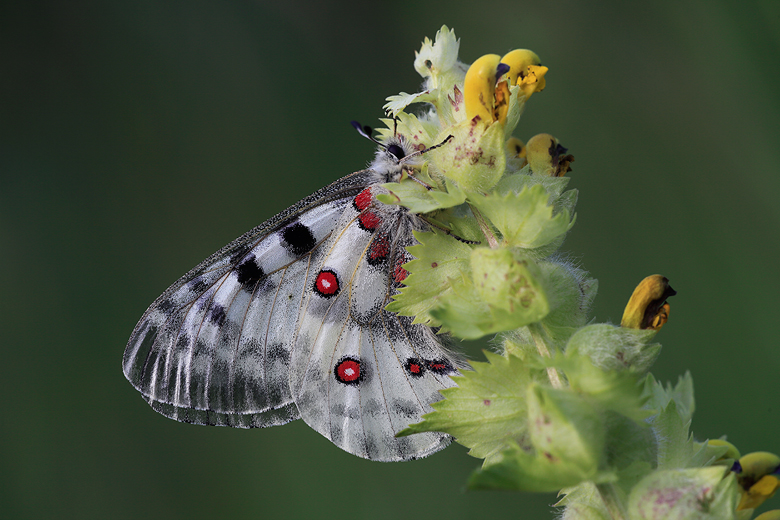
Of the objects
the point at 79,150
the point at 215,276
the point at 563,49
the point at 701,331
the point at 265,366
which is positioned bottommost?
the point at 701,331

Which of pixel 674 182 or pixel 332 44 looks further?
pixel 332 44

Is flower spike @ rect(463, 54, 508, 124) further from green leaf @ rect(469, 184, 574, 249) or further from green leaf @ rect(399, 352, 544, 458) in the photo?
green leaf @ rect(399, 352, 544, 458)

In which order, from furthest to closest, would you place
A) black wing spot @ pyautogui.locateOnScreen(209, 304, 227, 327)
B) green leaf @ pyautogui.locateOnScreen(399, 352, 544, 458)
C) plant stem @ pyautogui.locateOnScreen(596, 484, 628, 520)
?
black wing spot @ pyautogui.locateOnScreen(209, 304, 227, 327) < green leaf @ pyautogui.locateOnScreen(399, 352, 544, 458) < plant stem @ pyautogui.locateOnScreen(596, 484, 628, 520)

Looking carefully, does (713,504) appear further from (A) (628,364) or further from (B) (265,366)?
(B) (265,366)

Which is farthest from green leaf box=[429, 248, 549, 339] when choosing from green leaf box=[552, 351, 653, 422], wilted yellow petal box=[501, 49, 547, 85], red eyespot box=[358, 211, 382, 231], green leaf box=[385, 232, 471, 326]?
red eyespot box=[358, 211, 382, 231]

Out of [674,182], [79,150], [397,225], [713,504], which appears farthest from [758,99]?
[79,150]
